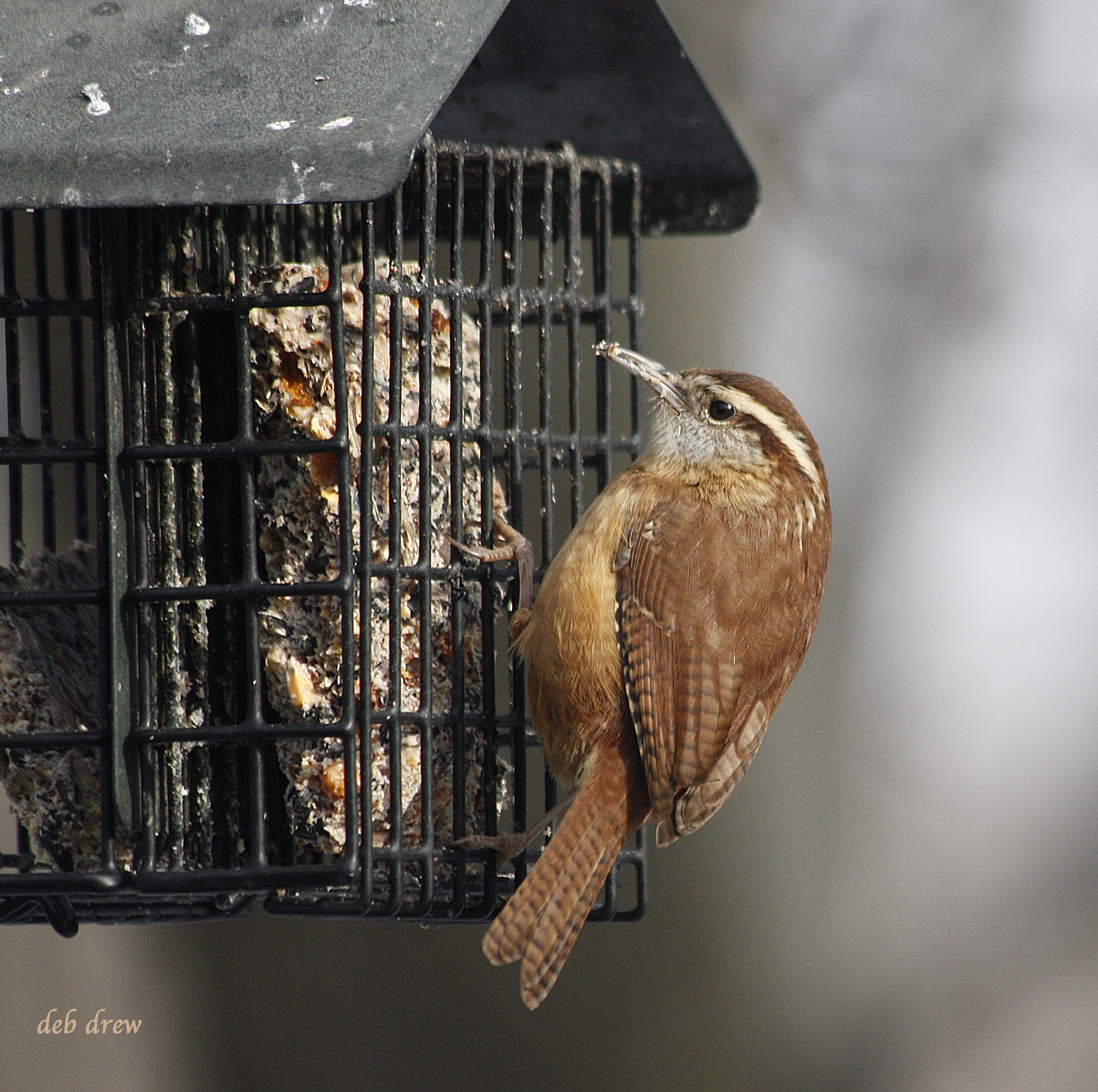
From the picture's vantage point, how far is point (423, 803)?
12.0ft

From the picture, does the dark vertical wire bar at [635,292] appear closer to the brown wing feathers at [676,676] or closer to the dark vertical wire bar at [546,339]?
the dark vertical wire bar at [546,339]

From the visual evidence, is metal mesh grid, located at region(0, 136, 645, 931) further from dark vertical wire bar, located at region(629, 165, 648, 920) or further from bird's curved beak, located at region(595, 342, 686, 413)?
dark vertical wire bar, located at region(629, 165, 648, 920)

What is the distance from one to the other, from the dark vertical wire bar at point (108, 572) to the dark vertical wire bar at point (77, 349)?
4 cm

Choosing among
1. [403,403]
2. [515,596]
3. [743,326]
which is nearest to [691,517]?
[515,596]

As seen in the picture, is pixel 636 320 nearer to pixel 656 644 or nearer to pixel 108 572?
pixel 656 644

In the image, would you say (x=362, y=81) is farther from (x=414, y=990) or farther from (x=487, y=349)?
(x=414, y=990)

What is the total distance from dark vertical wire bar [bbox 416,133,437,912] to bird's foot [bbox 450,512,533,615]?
20cm

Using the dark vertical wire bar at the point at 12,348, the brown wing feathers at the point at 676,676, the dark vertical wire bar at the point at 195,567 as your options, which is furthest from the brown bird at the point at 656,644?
the dark vertical wire bar at the point at 12,348

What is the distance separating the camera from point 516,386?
4000mm

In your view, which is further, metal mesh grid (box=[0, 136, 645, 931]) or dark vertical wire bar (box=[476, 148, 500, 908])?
dark vertical wire bar (box=[476, 148, 500, 908])

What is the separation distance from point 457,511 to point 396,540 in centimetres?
27

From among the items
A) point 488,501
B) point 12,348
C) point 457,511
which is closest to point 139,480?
point 12,348

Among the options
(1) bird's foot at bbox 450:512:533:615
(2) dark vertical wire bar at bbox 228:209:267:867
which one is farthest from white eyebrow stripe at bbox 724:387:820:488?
(2) dark vertical wire bar at bbox 228:209:267:867

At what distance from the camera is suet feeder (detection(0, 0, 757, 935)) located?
9.70 feet
